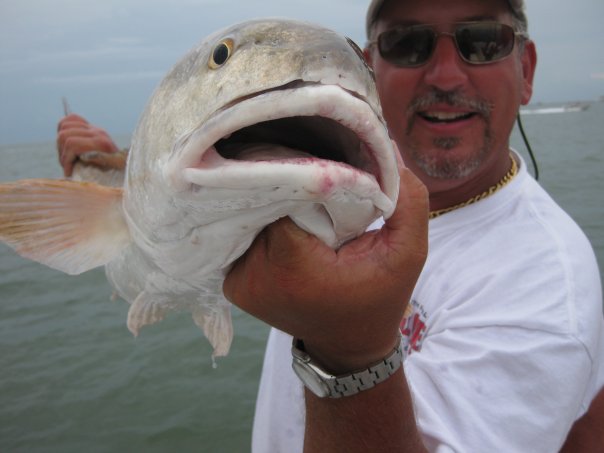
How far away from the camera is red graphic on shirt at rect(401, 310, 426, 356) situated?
1.92 metres

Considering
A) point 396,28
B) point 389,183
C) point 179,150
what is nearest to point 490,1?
point 396,28

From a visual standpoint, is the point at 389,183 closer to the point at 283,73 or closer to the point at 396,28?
the point at 283,73

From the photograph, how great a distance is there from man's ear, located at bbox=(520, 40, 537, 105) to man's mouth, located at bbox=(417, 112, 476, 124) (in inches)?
17.0

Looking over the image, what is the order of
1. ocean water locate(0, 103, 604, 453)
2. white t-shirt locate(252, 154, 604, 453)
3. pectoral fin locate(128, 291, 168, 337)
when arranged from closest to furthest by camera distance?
white t-shirt locate(252, 154, 604, 453), pectoral fin locate(128, 291, 168, 337), ocean water locate(0, 103, 604, 453)

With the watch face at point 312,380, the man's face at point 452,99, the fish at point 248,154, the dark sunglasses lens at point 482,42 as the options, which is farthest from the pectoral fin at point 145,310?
the dark sunglasses lens at point 482,42

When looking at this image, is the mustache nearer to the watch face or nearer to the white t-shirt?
the white t-shirt

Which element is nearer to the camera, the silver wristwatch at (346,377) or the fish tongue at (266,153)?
the fish tongue at (266,153)

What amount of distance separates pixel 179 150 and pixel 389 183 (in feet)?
1.46

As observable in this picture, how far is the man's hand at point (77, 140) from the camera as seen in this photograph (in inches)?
111

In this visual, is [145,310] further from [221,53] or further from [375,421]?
[221,53]

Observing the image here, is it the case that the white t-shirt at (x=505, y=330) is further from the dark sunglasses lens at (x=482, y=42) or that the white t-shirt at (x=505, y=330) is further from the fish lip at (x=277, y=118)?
the fish lip at (x=277, y=118)

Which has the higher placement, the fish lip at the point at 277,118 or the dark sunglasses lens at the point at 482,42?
the fish lip at the point at 277,118

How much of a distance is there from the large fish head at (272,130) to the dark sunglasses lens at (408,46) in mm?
1353

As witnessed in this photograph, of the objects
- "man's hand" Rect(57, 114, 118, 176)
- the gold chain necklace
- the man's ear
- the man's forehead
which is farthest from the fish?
the man's ear
